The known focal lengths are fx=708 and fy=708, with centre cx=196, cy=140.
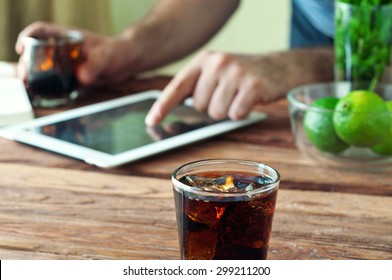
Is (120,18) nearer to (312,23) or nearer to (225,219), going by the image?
(312,23)

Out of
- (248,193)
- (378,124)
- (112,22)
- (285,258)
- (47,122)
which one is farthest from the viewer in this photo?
(112,22)

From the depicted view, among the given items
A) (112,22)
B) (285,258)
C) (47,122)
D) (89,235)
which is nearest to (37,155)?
(47,122)

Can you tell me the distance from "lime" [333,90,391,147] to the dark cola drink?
0.35 meters

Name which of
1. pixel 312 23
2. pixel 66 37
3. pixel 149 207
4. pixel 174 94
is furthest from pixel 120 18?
pixel 149 207

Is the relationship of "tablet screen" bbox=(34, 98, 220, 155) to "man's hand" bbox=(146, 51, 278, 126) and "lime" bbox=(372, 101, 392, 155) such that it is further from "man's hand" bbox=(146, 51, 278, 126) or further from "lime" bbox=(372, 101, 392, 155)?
"lime" bbox=(372, 101, 392, 155)

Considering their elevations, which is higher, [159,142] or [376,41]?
[376,41]

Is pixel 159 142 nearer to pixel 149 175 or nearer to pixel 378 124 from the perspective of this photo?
pixel 149 175

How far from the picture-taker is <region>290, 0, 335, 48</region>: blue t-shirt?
70.6 inches

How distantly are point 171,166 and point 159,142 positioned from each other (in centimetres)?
9

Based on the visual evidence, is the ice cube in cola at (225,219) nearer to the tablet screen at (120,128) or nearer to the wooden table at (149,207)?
the wooden table at (149,207)

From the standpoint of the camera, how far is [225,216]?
0.65 meters

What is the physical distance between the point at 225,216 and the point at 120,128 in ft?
2.05

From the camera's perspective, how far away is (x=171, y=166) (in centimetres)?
108

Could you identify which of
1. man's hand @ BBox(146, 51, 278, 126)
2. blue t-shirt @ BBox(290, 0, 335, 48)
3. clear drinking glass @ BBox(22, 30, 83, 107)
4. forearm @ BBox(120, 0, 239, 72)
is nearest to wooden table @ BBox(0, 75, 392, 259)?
man's hand @ BBox(146, 51, 278, 126)
